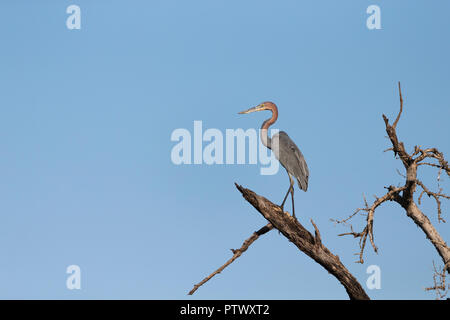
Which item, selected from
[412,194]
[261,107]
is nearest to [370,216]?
[412,194]

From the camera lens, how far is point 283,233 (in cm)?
1231

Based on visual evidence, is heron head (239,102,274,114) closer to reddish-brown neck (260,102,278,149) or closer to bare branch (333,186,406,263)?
reddish-brown neck (260,102,278,149)

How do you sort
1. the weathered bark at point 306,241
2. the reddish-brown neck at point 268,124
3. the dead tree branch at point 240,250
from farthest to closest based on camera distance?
the reddish-brown neck at point 268,124 → the dead tree branch at point 240,250 → the weathered bark at point 306,241

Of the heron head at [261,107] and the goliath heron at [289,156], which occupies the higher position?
the heron head at [261,107]

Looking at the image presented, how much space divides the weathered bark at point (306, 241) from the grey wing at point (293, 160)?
2752 millimetres

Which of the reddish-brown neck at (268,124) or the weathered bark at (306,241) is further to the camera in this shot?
the reddish-brown neck at (268,124)

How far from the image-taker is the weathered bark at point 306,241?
1215 centimetres

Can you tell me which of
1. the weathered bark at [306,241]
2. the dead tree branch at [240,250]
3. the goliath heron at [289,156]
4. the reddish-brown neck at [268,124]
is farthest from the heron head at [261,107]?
the weathered bark at [306,241]

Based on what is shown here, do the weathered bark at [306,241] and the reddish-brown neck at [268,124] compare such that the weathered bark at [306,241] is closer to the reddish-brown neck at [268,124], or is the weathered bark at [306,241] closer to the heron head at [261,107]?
the reddish-brown neck at [268,124]

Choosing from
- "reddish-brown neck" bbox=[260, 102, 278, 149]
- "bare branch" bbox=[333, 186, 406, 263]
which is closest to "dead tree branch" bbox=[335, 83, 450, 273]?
"bare branch" bbox=[333, 186, 406, 263]
